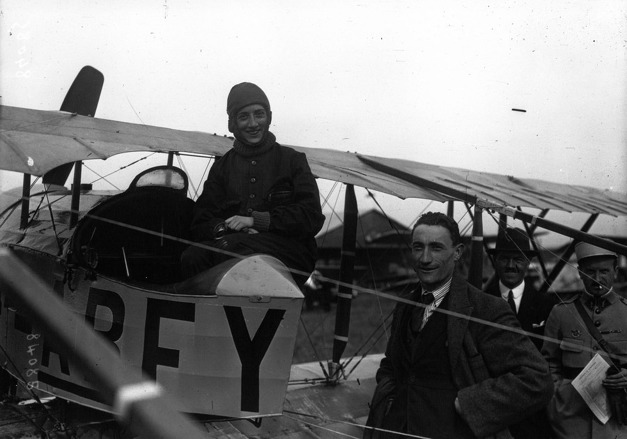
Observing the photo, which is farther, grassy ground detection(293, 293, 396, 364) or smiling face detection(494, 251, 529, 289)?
grassy ground detection(293, 293, 396, 364)

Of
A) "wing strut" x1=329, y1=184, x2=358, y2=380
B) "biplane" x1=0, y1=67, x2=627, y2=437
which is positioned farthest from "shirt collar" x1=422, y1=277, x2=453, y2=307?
"wing strut" x1=329, y1=184, x2=358, y2=380

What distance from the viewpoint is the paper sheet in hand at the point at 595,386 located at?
3.77m

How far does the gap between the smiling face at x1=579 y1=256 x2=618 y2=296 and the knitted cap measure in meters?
2.68

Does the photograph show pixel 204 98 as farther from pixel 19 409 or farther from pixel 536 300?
pixel 536 300

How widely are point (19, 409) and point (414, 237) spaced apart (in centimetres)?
400

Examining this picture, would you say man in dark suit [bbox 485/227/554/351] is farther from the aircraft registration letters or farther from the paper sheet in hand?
the aircraft registration letters

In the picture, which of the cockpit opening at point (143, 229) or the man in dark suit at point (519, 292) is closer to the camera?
the cockpit opening at point (143, 229)

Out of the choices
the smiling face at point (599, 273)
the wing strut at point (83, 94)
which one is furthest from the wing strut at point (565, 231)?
the wing strut at point (83, 94)

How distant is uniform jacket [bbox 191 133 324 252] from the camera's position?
3738 millimetres

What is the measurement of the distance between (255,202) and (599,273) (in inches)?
103

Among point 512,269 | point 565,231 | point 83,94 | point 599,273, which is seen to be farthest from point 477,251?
point 83,94

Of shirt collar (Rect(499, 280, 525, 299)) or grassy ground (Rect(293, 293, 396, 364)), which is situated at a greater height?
shirt collar (Rect(499, 280, 525, 299))

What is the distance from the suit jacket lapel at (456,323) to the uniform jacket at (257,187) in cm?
98

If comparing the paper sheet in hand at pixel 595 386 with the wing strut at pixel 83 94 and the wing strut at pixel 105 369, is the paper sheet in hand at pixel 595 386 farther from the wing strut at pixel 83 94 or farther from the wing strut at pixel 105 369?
the wing strut at pixel 83 94
